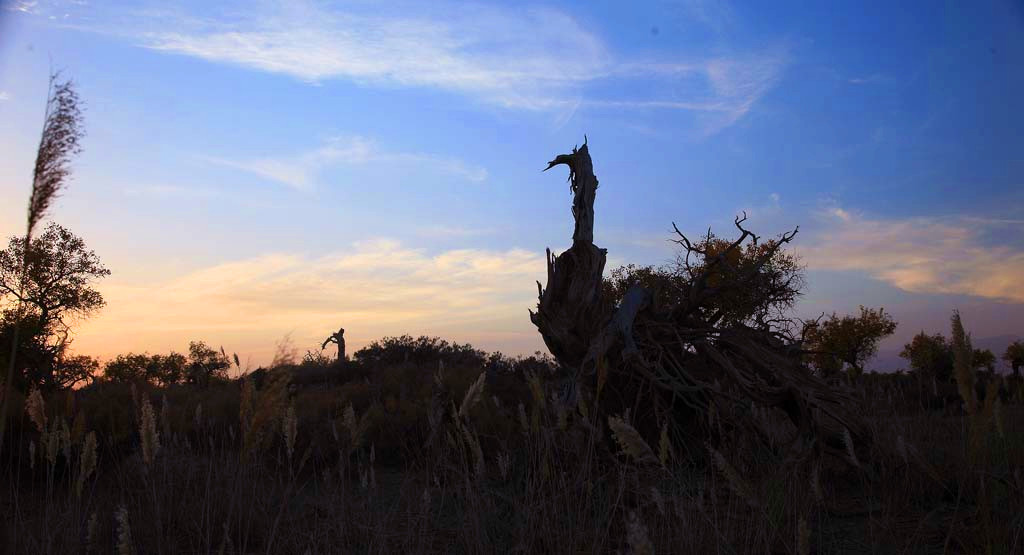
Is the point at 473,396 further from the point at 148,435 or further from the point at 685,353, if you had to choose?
the point at 685,353

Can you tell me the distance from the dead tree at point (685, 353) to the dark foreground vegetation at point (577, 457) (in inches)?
1.2

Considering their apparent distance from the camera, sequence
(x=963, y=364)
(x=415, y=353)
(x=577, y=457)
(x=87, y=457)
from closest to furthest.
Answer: (x=963, y=364) < (x=87, y=457) < (x=577, y=457) < (x=415, y=353)

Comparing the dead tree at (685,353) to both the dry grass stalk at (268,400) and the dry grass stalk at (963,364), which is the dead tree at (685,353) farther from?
the dry grass stalk at (268,400)

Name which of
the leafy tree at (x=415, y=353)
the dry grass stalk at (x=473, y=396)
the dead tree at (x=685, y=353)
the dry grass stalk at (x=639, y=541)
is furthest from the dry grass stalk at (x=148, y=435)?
the leafy tree at (x=415, y=353)

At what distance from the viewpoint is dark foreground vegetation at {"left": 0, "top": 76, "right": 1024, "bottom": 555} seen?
360cm

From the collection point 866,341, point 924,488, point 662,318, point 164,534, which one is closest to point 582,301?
A: point 662,318

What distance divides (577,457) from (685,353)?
6.49 ft

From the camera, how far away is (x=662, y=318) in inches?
314

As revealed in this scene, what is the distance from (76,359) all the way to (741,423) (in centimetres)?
A: 2965

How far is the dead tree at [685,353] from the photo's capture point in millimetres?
6727

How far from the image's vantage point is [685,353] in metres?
7.88

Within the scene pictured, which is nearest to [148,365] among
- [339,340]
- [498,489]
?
[339,340]

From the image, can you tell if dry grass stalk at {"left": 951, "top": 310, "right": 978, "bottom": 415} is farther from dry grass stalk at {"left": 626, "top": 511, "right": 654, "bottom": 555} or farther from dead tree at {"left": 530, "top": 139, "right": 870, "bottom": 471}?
→ dead tree at {"left": 530, "top": 139, "right": 870, "bottom": 471}

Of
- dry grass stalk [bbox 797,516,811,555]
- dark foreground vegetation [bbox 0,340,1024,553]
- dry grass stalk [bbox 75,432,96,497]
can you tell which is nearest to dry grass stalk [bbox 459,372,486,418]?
dark foreground vegetation [bbox 0,340,1024,553]
